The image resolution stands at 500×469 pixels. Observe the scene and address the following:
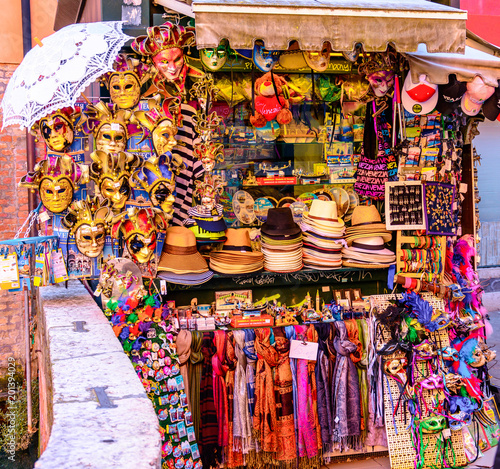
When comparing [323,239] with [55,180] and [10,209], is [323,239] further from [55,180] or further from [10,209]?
[10,209]

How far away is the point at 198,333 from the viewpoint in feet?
15.9

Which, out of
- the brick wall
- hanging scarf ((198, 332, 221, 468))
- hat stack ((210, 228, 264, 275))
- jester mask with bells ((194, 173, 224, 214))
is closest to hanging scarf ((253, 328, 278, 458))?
hanging scarf ((198, 332, 221, 468))

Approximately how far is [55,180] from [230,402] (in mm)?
2280

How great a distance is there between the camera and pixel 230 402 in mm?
4785

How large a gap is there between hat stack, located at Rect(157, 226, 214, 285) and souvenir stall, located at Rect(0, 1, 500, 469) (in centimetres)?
2

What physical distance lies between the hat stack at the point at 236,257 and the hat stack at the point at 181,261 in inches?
5.1

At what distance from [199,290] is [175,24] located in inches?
92.0

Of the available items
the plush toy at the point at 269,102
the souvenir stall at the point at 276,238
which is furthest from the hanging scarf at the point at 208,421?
the plush toy at the point at 269,102

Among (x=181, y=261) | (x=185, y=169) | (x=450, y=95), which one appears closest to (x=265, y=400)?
(x=181, y=261)

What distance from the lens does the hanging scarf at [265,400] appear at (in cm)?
476

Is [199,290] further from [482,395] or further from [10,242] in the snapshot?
[482,395]

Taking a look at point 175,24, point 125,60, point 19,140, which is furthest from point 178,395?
point 19,140

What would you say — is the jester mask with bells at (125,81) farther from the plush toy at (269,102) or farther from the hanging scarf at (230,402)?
the hanging scarf at (230,402)

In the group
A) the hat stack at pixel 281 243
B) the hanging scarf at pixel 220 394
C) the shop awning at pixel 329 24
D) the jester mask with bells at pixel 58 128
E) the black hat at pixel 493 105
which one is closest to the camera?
the shop awning at pixel 329 24
